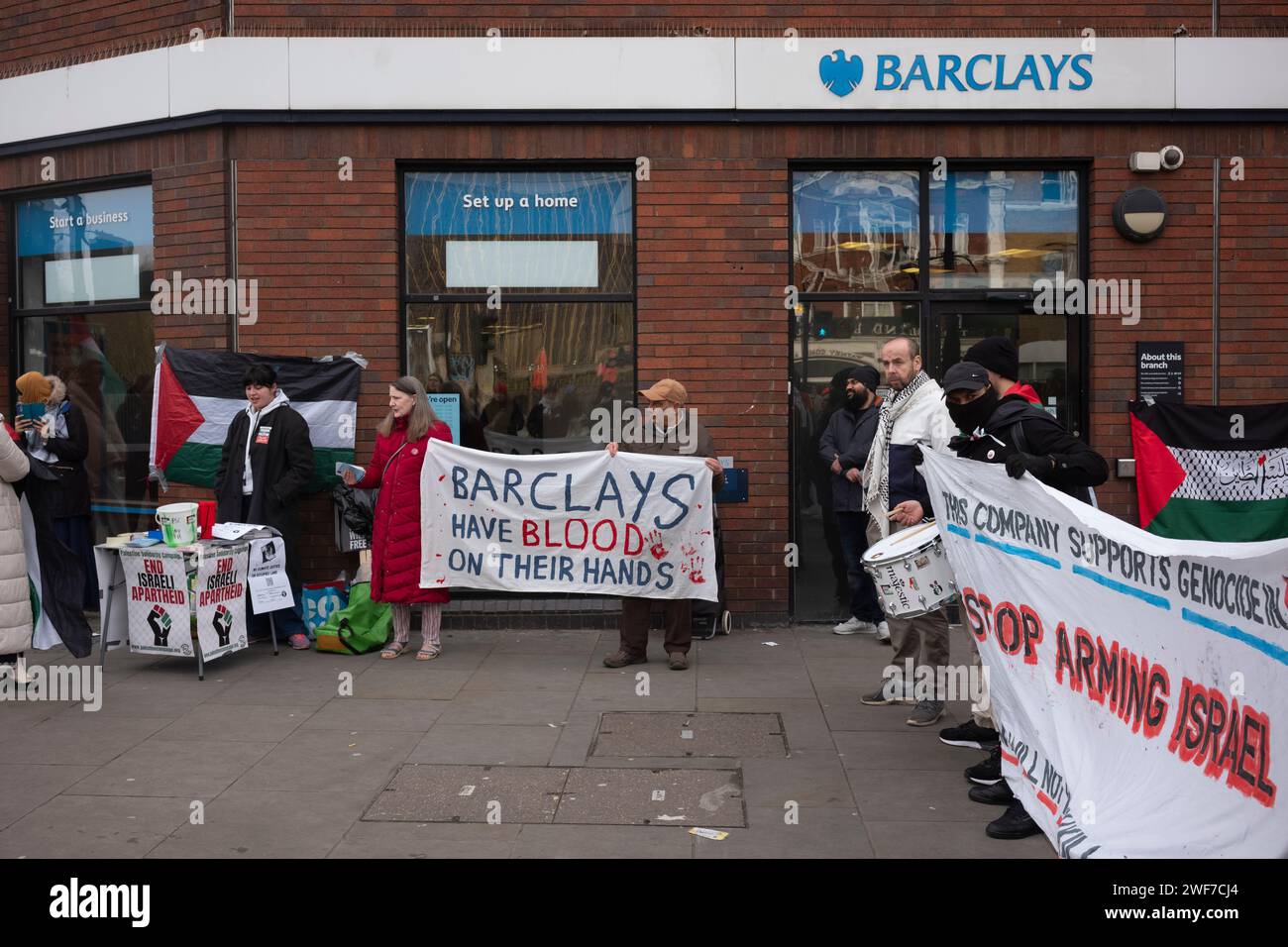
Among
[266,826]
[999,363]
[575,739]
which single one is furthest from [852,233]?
[266,826]

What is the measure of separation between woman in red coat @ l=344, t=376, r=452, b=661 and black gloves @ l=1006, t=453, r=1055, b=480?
4594mm

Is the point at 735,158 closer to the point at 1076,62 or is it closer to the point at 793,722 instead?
the point at 1076,62

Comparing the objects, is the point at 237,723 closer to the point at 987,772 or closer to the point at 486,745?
the point at 486,745

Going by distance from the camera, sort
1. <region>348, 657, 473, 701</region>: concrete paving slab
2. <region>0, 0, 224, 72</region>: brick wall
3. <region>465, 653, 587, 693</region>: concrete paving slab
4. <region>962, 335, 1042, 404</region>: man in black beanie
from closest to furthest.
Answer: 1. <region>962, 335, 1042, 404</region>: man in black beanie
2. <region>348, 657, 473, 701</region>: concrete paving slab
3. <region>465, 653, 587, 693</region>: concrete paving slab
4. <region>0, 0, 224, 72</region>: brick wall

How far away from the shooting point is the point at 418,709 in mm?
7363

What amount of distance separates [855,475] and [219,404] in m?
4.88

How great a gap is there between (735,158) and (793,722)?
15.3 feet

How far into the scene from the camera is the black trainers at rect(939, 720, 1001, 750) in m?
6.54

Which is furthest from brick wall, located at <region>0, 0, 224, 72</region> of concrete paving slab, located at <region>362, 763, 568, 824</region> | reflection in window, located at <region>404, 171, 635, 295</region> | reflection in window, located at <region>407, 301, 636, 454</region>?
concrete paving slab, located at <region>362, 763, 568, 824</region>

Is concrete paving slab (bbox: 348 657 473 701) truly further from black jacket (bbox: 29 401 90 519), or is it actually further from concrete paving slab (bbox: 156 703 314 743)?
black jacket (bbox: 29 401 90 519)

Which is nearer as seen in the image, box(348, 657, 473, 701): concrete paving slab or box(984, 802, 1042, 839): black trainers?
box(984, 802, 1042, 839): black trainers

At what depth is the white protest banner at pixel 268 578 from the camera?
8672 millimetres

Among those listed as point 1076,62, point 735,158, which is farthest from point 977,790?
point 1076,62

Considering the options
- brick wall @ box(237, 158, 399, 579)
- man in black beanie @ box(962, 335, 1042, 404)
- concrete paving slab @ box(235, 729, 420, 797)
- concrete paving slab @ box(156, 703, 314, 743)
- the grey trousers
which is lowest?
concrete paving slab @ box(235, 729, 420, 797)
